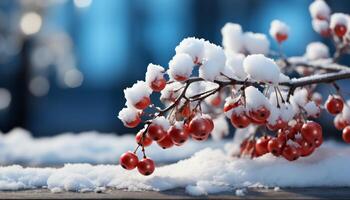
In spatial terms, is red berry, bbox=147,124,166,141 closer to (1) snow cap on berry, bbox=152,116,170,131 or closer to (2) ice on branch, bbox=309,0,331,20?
(1) snow cap on berry, bbox=152,116,170,131

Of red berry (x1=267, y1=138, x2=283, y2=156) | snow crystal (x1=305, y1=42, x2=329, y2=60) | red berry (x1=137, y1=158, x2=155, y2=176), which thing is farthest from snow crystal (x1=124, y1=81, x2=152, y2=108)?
snow crystal (x1=305, y1=42, x2=329, y2=60)

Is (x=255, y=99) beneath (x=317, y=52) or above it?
beneath

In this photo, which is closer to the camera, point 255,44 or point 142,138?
point 142,138

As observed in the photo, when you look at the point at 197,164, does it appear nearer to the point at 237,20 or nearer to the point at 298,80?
the point at 298,80

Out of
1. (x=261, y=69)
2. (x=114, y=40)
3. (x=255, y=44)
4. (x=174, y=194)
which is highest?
(x=114, y=40)

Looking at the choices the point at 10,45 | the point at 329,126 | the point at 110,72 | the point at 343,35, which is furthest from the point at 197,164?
the point at 110,72

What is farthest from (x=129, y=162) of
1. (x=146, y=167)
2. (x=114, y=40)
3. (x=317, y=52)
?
(x=114, y=40)

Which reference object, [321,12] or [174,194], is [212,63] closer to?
[174,194]
